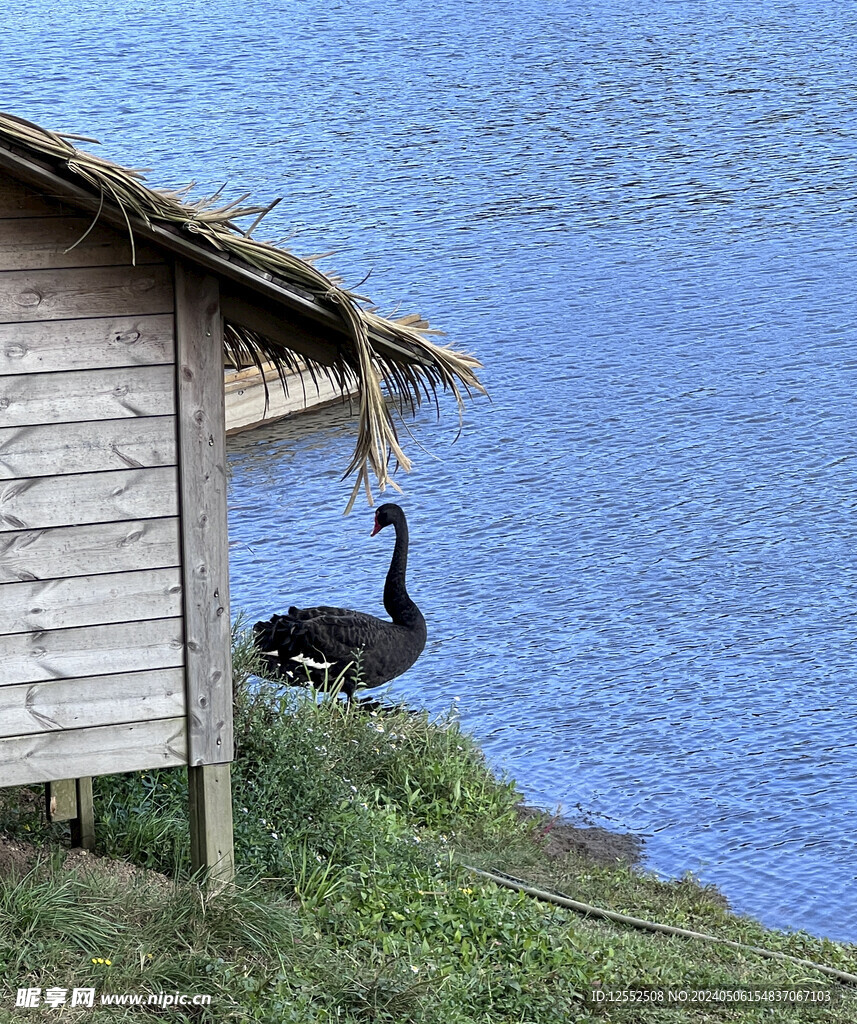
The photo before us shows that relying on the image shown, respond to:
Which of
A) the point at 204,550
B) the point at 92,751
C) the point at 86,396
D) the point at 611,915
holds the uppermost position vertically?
the point at 86,396

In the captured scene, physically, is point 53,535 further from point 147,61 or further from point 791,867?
point 147,61

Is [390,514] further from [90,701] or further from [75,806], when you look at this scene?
[90,701]

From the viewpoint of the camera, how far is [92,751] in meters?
5.59

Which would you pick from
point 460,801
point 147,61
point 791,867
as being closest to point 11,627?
point 460,801

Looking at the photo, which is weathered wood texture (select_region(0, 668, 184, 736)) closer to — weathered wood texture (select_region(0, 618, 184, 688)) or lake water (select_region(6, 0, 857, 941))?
weathered wood texture (select_region(0, 618, 184, 688))

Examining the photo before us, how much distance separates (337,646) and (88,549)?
410 centimetres

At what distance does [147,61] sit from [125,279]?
93.2ft

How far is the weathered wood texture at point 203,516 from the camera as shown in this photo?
5.55m

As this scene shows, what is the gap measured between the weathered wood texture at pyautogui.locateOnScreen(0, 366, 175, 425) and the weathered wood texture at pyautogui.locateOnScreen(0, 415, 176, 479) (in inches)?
1.1

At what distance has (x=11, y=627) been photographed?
215 inches

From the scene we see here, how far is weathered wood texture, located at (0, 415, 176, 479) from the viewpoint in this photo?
542 centimetres

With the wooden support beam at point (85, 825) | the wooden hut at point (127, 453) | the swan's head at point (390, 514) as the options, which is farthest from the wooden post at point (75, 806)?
the swan's head at point (390, 514)

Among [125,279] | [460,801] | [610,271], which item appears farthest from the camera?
[610,271]

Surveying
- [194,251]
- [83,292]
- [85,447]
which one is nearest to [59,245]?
[83,292]
